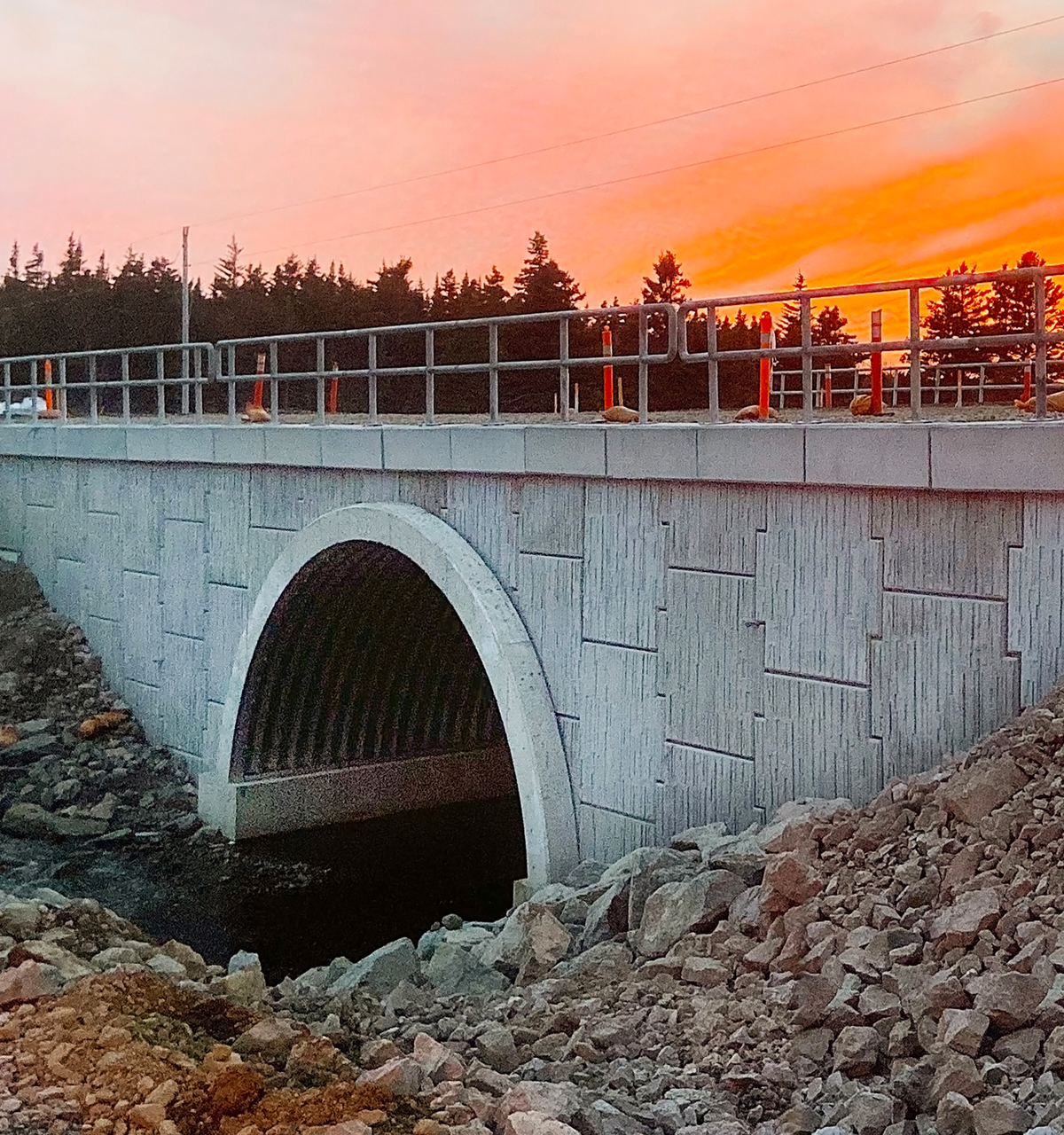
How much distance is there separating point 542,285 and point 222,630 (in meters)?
28.7

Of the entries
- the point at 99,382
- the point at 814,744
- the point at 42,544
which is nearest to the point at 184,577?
the point at 42,544

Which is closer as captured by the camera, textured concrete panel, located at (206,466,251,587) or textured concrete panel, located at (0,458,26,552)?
textured concrete panel, located at (206,466,251,587)

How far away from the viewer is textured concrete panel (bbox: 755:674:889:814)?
30.6 ft

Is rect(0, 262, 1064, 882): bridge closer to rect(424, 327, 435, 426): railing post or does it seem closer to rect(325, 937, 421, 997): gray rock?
rect(424, 327, 435, 426): railing post

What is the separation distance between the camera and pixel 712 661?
1035 centimetres

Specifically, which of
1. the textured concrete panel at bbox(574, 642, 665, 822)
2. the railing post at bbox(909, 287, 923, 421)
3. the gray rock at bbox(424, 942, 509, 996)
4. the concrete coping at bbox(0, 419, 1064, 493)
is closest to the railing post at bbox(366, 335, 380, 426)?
the concrete coping at bbox(0, 419, 1064, 493)

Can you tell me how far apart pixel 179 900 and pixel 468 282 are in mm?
39954

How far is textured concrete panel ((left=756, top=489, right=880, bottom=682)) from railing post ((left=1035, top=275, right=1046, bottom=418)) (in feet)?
3.59

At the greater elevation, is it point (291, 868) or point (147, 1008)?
point (147, 1008)

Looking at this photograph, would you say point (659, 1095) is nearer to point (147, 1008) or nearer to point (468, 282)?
point (147, 1008)

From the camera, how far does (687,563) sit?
10492mm

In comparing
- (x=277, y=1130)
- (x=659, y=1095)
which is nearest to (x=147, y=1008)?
(x=277, y=1130)

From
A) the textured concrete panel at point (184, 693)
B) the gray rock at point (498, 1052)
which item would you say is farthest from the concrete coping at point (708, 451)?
the gray rock at point (498, 1052)

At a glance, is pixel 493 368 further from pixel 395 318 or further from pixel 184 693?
pixel 395 318
